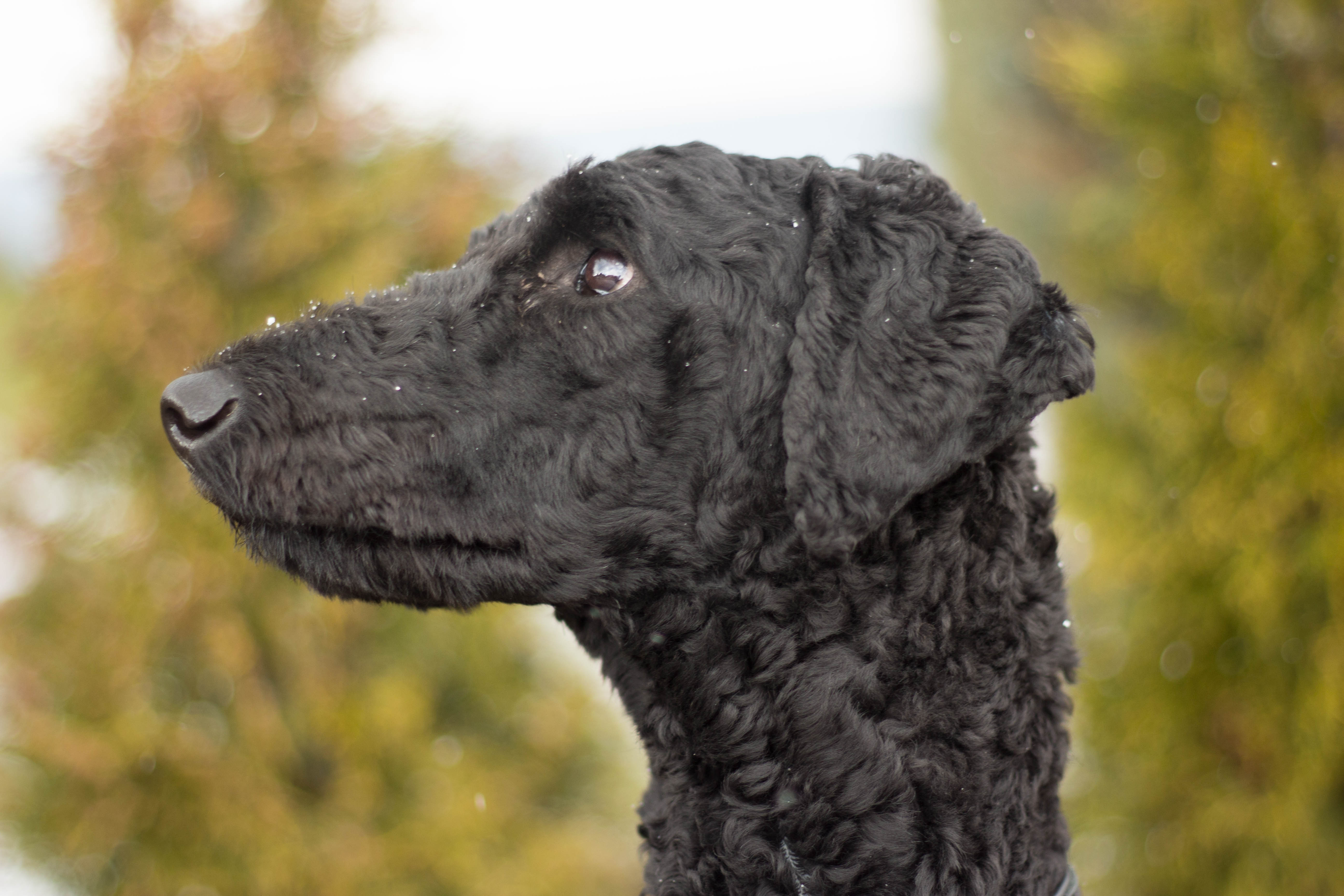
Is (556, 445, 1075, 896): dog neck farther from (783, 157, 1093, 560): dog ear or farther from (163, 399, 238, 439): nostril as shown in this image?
(163, 399, 238, 439): nostril

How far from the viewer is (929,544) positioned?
7.23 ft

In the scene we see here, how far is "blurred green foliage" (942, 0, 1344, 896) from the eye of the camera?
4.27 metres

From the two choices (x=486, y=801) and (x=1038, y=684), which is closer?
(x=1038, y=684)

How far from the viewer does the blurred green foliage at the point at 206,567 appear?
450 cm

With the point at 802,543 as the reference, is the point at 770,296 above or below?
above

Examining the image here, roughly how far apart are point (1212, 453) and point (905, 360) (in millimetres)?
3190

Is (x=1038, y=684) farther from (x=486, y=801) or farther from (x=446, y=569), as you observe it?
(x=486, y=801)

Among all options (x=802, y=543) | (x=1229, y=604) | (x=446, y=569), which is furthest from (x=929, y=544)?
(x=1229, y=604)

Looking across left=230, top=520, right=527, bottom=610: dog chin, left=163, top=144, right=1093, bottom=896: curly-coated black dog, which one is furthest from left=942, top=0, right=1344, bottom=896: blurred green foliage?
left=230, top=520, right=527, bottom=610: dog chin

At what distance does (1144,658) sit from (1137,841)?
91 cm

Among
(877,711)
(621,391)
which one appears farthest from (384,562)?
(877,711)

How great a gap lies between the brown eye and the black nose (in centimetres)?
75

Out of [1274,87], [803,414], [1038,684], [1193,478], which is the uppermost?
[1274,87]

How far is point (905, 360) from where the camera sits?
2.14 m
